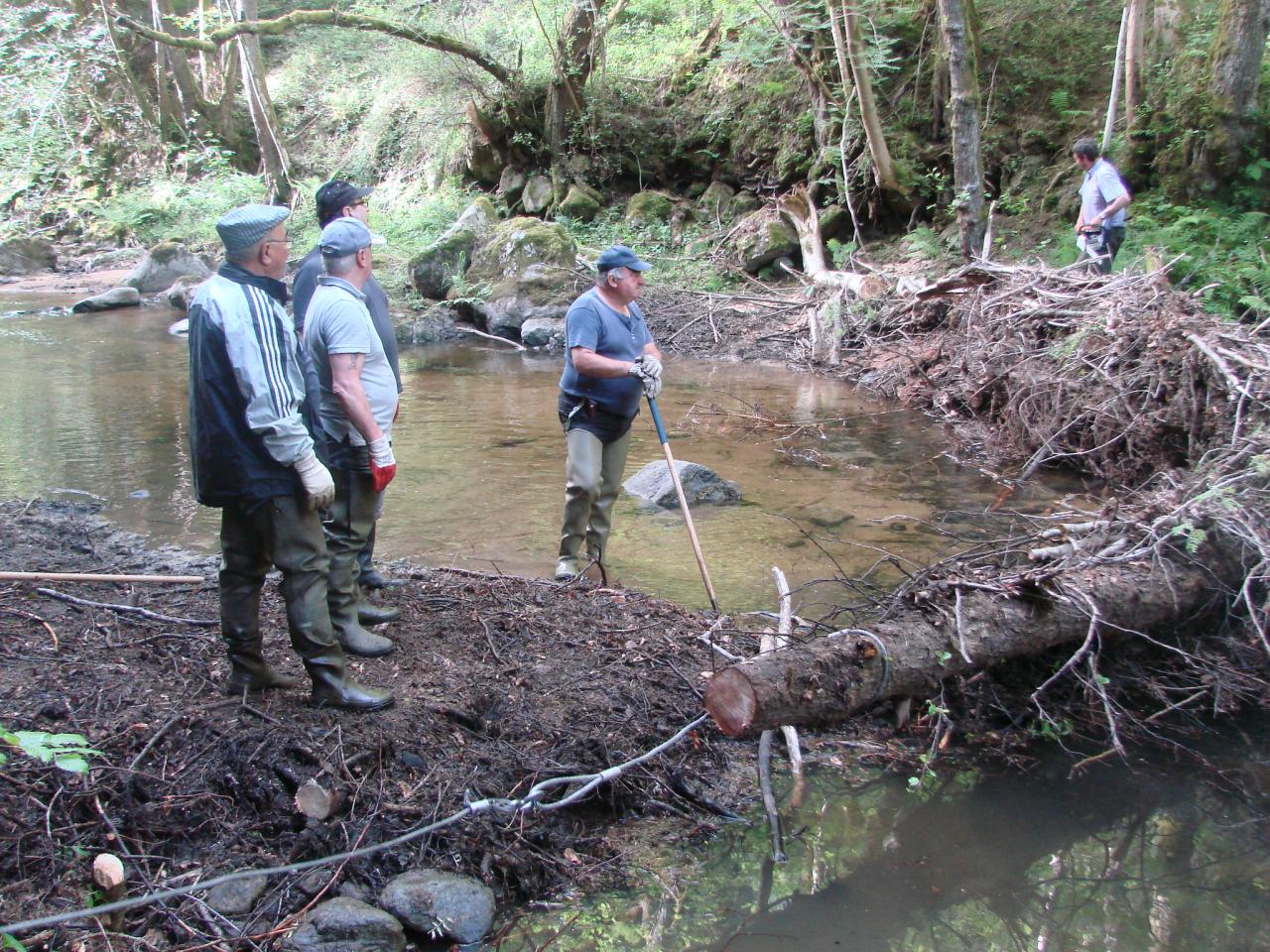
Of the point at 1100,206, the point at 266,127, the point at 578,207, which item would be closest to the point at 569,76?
the point at 578,207

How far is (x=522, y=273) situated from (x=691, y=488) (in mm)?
10222

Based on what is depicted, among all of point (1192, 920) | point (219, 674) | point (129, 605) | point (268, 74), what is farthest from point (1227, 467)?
point (268, 74)

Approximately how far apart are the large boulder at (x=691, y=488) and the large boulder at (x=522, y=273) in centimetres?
881

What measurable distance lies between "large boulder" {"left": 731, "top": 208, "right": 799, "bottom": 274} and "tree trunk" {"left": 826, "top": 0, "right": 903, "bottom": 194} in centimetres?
175

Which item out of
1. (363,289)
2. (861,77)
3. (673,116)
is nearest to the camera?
(363,289)

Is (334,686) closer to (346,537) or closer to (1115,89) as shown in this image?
(346,537)

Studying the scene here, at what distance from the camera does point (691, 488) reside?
7.80 meters

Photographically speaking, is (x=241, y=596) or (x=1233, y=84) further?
(x=1233, y=84)

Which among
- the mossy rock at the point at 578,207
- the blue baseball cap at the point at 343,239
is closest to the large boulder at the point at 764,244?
the mossy rock at the point at 578,207

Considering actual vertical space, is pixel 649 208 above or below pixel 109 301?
above

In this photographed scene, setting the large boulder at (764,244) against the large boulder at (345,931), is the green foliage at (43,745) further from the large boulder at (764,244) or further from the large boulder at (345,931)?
the large boulder at (764,244)

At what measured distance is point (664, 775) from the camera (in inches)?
157

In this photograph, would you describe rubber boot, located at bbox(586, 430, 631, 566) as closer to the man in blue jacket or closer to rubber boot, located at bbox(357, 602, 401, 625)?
rubber boot, located at bbox(357, 602, 401, 625)

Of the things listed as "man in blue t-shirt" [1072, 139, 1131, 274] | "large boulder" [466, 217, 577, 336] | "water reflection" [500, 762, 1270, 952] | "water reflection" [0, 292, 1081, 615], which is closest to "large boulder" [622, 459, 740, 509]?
"water reflection" [0, 292, 1081, 615]
